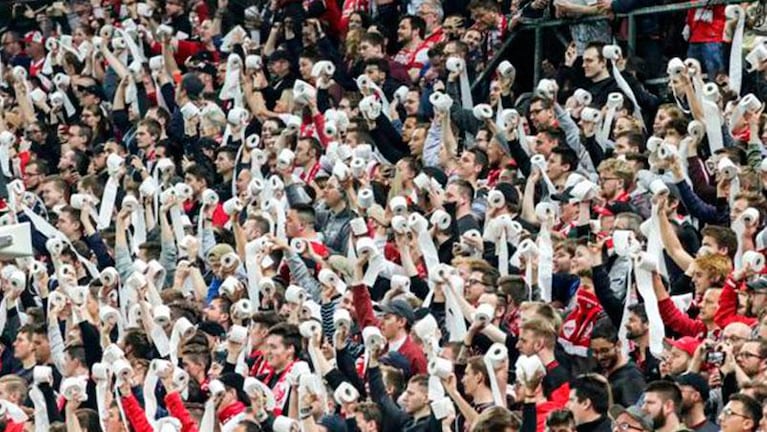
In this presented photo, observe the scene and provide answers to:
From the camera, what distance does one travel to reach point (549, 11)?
23.0 m

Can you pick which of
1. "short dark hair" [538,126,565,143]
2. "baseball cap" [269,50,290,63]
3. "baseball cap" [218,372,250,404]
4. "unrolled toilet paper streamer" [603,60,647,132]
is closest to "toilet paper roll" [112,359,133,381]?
"baseball cap" [218,372,250,404]

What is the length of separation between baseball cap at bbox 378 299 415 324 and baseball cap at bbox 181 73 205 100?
276 inches

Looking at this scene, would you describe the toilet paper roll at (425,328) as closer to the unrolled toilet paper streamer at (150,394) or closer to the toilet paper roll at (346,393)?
the toilet paper roll at (346,393)

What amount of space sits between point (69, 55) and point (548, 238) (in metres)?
9.15

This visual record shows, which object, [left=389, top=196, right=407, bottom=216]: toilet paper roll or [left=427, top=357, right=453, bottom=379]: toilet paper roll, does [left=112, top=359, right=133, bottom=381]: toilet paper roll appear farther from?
[left=389, top=196, right=407, bottom=216]: toilet paper roll

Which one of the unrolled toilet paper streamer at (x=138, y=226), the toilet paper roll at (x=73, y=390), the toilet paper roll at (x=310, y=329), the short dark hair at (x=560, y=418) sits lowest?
the unrolled toilet paper streamer at (x=138, y=226)

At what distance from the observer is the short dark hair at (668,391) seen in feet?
51.2

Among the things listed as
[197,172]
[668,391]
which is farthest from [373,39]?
[668,391]

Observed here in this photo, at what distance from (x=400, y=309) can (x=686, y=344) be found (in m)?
2.16

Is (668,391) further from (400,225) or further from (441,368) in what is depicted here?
(400,225)

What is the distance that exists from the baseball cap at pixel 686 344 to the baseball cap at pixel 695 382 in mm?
392

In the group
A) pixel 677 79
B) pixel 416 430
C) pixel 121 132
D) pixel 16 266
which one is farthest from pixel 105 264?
pixel 416 430

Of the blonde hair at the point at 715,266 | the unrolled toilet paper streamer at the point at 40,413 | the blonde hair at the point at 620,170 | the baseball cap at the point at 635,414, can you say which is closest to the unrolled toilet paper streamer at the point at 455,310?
the blonde hair at the point at 715,266

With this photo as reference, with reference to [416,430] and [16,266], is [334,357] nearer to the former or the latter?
[416,430]
